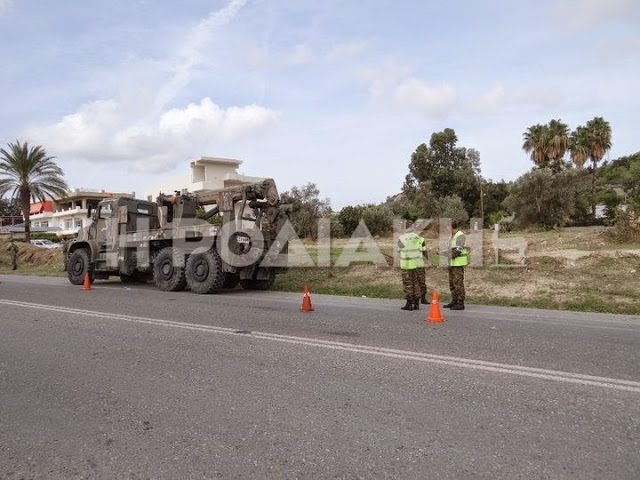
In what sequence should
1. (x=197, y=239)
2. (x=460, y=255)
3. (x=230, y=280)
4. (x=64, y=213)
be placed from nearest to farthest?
(x=460, y=255), (x=197, y=239), (x=230, y=280), (x=64, y=213)

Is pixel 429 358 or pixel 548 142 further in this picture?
pixel 548 142

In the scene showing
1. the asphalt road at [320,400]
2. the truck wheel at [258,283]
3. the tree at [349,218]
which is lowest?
the asphalt road at [320,400]

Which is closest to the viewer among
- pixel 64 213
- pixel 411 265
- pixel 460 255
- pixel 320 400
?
pixel 320 400

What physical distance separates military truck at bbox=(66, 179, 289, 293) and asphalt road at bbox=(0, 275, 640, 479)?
16.0 feet

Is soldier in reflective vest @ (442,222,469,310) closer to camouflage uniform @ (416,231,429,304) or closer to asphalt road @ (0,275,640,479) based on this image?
camouflage uniform @ (416,231,429,304)

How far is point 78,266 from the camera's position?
15.8 m

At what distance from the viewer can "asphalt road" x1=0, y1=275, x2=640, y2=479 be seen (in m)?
3.21

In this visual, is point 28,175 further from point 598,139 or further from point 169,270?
point 598,139

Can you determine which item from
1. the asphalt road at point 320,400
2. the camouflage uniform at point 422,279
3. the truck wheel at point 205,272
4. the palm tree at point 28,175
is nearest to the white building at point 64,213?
the palm tree at point 28,175

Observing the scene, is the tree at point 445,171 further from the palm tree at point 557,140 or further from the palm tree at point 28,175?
the palm tree at point 28,175

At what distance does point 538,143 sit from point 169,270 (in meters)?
48.9

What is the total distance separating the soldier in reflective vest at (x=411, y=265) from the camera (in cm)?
973

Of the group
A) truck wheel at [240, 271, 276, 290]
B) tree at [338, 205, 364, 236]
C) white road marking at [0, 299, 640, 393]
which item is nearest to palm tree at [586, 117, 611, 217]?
tree at [338, 205, 364, 236]

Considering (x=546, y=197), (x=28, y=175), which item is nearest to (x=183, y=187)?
(x=28, y=175)
